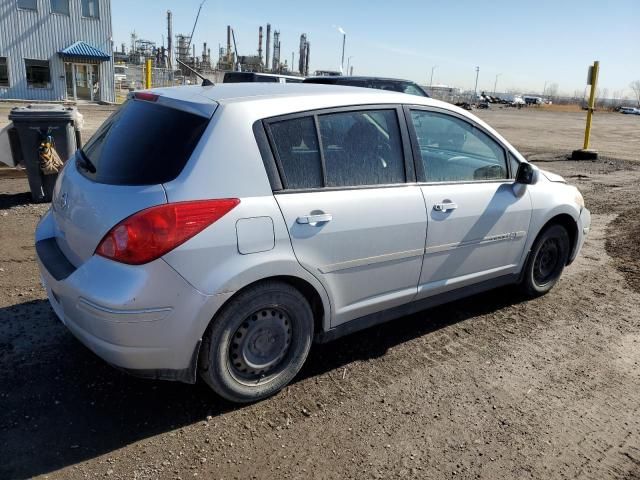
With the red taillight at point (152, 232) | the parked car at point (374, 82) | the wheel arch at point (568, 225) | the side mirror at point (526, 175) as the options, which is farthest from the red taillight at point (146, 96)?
the parked car at point (374, 82)

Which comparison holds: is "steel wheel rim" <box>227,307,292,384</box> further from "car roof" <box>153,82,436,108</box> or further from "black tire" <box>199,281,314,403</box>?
"car roof" <box>153,82,436,108</box>

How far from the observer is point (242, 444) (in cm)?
278

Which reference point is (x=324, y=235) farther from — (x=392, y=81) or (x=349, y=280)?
(x=392, y=81)

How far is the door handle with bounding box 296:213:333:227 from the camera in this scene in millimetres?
2955

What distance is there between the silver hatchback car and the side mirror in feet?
0.74

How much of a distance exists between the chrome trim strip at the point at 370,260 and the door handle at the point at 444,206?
0.30 m

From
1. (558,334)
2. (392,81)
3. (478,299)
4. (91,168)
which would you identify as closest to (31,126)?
(91,168)

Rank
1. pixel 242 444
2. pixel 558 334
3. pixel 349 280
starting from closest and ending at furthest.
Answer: pixel 242 444 → pixel 349 280 → pixel 558 334

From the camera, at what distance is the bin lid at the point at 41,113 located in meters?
6.67

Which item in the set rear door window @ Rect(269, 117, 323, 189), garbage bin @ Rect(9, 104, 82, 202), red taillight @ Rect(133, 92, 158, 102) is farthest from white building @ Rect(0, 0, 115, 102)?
rear door window @ Rect(269, 117, 323, 189)

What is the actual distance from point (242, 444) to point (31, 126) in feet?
18.7

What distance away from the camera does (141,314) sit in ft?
8.46

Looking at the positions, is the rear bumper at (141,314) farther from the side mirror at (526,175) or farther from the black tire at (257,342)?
the side mirror at (526,175)

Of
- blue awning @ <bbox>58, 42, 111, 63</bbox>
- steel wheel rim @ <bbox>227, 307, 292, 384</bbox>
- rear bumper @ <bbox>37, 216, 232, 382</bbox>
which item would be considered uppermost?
blue awning @ <bbox>58, 42, 111, 63</bbox>
